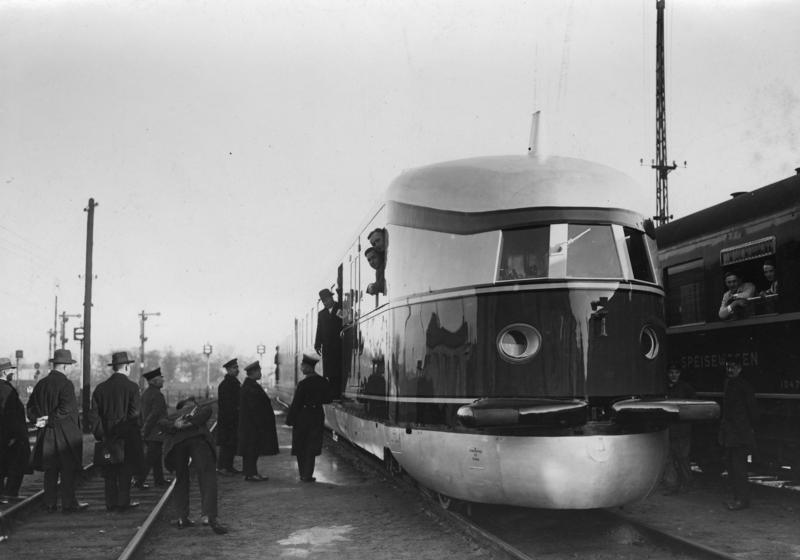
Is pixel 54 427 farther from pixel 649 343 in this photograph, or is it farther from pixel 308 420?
pixel 649 343

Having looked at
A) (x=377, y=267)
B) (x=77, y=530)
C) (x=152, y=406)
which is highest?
A: (x=377, y=267)

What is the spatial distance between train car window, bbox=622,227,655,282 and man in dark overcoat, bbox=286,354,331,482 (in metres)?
5.49

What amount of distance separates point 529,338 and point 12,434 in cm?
630

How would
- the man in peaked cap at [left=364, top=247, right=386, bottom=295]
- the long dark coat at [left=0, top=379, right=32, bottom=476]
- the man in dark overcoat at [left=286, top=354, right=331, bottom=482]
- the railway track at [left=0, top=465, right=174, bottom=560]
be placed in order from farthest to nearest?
1. the man in dark overcoat at [left=286, top=354, right=331, bottom=482]
2. the long dark coat at [left=0, top=379, right=32, bottom=476]
3. the man in peaked cap at [left=364, top=247, right=386, bottom=295]
4. the railway track at [left=0, top=465, right=174, bottom=560]

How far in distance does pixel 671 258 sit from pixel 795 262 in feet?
8.19

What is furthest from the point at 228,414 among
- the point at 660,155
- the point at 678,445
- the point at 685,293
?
the point at 660,155

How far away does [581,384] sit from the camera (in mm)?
6652

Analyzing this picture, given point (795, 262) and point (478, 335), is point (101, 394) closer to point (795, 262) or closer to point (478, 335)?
point (478, 335)

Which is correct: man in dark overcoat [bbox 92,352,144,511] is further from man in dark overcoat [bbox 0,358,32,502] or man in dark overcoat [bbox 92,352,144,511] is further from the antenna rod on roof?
the antenna rod on roof

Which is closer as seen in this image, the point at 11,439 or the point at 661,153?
the point at 11,439

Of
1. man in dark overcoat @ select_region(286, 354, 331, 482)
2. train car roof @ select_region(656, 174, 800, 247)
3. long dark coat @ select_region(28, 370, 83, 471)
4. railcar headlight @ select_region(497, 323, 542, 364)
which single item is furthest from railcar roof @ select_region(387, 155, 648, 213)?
man in dark overcoat @ select_region(286, 354, 331, 482)

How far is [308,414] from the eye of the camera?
11.5 metres

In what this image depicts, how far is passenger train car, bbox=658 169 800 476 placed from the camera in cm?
852

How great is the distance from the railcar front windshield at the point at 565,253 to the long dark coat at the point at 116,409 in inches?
175
